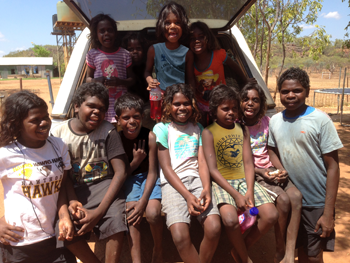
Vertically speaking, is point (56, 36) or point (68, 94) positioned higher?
point (56, 36)

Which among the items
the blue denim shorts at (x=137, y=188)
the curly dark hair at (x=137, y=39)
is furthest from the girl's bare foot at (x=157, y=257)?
the curly dark hair at (x=137, y=39)

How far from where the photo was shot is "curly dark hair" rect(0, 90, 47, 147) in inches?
68.6

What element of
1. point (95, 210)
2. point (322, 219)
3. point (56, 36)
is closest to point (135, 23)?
point (95, 210)

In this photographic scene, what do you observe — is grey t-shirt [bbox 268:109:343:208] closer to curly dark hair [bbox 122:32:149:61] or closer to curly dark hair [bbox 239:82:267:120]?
curly dark hair [bbox 239:82:267:120]

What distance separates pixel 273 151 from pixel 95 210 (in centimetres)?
153

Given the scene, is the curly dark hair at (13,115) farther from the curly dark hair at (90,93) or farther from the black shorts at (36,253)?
Result: the black shorts at (36,253)

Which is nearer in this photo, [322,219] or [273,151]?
[322,219]

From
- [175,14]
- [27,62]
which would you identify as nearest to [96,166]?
[175,14]

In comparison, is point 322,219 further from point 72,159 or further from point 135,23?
point 135,23

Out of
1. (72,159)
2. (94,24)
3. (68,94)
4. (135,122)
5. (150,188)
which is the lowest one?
(150,188)

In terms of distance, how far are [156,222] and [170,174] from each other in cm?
37

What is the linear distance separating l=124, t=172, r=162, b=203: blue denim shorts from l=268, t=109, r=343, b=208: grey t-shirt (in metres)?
1.08

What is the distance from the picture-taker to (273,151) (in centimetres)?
236

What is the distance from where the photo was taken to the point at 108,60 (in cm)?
296
